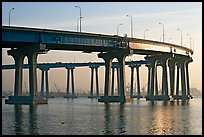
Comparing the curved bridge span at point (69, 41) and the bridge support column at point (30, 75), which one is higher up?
the curved bridge span at point (69, 41)

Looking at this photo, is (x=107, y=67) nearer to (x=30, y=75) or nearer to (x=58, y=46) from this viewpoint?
(x=58, y=46)

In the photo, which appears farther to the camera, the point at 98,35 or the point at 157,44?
the point at 157,44

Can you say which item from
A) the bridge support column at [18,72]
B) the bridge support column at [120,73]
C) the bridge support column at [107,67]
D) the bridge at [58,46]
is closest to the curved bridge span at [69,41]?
the bridge at [58,46]

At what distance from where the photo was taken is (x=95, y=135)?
41.5 meters

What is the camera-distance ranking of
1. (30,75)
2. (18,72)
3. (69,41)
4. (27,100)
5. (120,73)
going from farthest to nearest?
(120,73), (18,72), (69,41), (30,75), (27,100)


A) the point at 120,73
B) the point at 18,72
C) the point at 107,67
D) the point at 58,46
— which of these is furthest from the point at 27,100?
the point at 107,67

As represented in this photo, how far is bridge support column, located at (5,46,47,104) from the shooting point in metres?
116

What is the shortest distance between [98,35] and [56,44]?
14.6 metres

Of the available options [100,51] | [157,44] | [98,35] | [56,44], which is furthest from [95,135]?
[157,44]

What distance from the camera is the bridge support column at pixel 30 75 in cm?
11619

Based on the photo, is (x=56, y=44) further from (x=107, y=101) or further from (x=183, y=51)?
(x=183, y=51)

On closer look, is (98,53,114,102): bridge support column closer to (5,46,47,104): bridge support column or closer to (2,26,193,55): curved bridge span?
(2,26,193,55): curved bridge span

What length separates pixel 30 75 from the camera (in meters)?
119

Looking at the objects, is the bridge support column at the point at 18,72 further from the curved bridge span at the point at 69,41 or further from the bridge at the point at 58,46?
the curved bridge span at the point at 69,41
